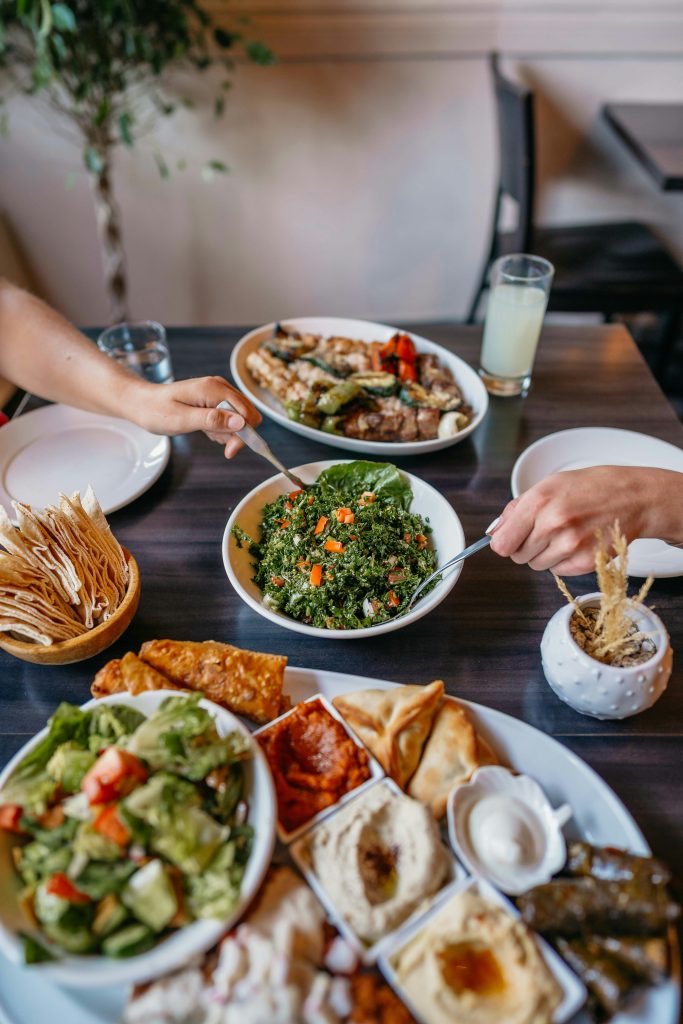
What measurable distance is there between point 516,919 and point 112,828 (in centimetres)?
54

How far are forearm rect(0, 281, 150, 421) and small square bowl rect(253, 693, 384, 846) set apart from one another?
919 millimetres

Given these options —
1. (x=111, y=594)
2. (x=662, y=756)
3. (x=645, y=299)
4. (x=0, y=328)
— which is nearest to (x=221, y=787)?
(x=111, y=594)

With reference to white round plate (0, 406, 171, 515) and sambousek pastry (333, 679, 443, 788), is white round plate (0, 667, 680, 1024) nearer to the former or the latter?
sambousek pastry (333, 679, 443, 788)

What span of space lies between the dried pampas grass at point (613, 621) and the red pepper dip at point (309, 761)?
1.39 ft

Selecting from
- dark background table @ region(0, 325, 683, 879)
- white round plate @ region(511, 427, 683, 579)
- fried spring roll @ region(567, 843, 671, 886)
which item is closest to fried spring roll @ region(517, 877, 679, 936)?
fried spring roll @ region(567, 843, 671, 886)

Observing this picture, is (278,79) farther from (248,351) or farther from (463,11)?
(248,351)

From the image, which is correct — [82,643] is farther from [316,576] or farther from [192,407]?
[192,407]

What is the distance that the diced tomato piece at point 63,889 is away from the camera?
815mm

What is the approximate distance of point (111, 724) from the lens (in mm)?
999

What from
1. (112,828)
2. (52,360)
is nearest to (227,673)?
(112,828)

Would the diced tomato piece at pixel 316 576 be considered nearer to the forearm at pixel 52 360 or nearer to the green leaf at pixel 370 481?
the green leaf at pixel 370 481

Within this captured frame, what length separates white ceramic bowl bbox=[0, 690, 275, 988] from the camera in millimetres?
770

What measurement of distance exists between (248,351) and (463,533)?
0.99m

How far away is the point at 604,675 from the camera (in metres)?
1.06
